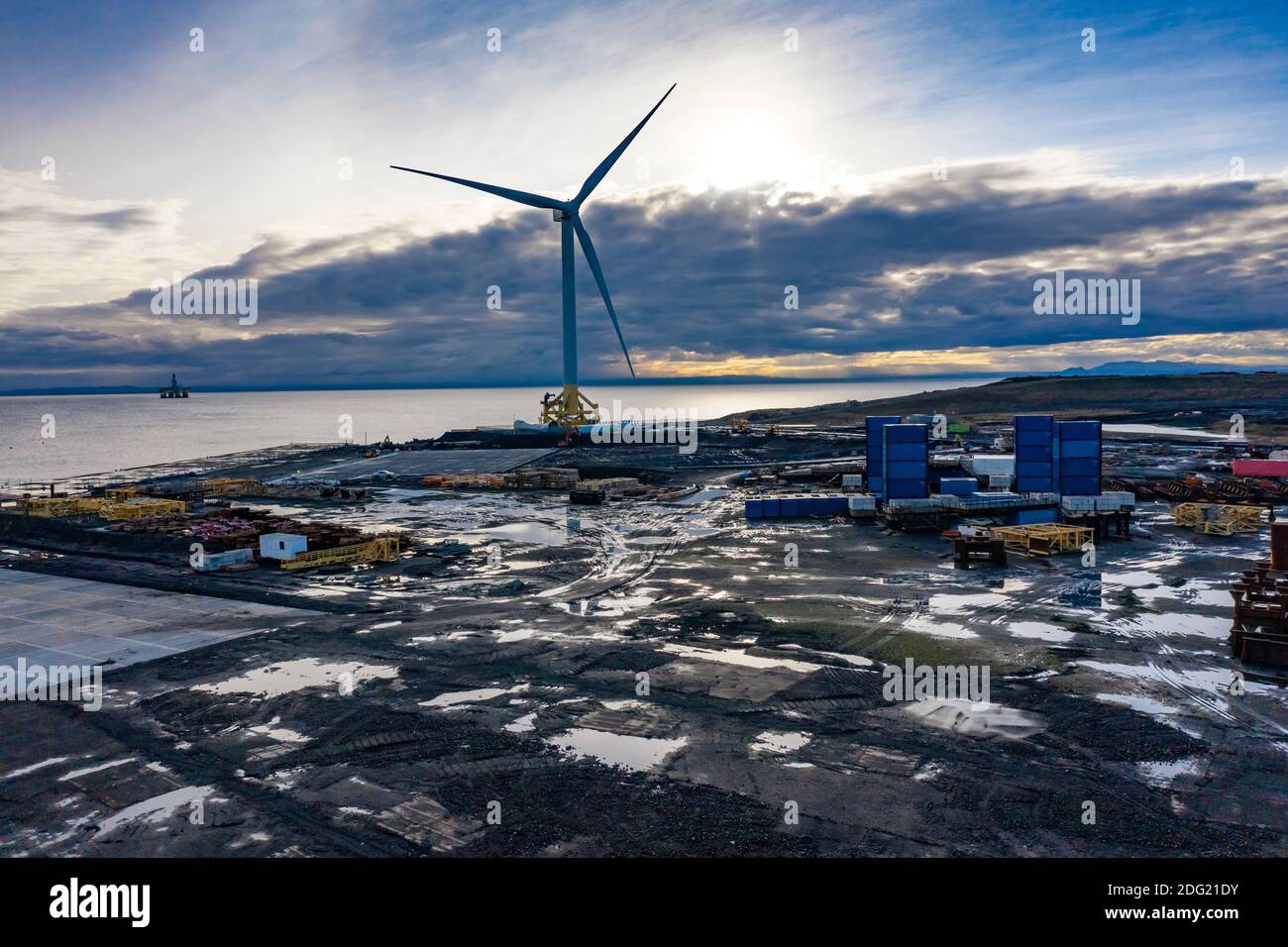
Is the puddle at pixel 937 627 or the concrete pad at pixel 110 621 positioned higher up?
the puddle at pixel 937 627

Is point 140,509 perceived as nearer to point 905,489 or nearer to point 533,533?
point 533,533

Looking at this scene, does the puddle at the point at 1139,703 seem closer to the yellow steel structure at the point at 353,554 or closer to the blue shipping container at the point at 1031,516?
the blue shipping container at the point at 1031,516

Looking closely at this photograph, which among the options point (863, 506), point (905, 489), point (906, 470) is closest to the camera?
point (906, 470)

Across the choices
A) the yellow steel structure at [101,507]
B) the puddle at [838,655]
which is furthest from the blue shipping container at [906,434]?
the yellow steel structure at [101,507]

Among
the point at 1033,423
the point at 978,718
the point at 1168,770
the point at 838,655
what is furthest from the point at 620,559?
the point at 1033,423

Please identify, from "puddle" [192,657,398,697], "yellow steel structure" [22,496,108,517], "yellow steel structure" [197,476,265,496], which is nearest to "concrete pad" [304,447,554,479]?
"yellow steel structure" [197,476,265,496]
